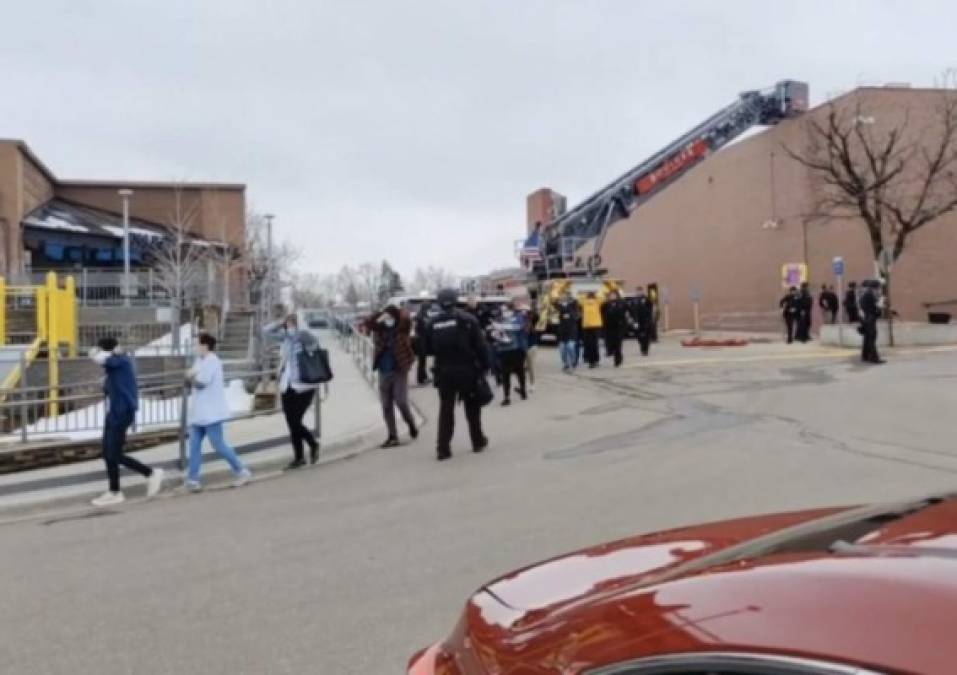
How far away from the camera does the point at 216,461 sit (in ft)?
36.8

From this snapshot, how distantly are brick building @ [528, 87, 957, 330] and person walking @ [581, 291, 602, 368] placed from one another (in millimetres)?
16857

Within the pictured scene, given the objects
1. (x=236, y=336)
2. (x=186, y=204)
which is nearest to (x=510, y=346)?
(x=236, y=336)

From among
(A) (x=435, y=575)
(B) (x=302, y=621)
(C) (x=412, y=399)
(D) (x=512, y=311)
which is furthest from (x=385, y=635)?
(C) (x=412, y=399)

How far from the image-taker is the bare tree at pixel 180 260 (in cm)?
3466

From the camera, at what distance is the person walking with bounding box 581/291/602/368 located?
68.6 feet

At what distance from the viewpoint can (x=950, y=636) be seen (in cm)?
143

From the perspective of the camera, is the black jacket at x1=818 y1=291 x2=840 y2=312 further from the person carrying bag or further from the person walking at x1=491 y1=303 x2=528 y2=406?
the person carrying bag

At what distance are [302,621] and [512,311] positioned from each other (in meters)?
→ 11.4

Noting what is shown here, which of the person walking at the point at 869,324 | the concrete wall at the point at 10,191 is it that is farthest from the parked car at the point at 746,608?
the concrete wall at the point at 10,191

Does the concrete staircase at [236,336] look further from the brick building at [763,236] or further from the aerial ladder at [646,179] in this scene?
the brick building at [763,236]

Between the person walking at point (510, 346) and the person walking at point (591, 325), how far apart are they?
16.3 ft

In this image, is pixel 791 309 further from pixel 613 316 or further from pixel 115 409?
pixel 115 409

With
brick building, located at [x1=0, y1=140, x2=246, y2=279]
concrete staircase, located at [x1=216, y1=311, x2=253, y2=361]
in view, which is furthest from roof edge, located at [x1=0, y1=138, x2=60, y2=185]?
concrete staircase, located at [x1=216, y1=311, x2=253, y2=361]

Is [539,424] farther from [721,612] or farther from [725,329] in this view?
[725,329]
